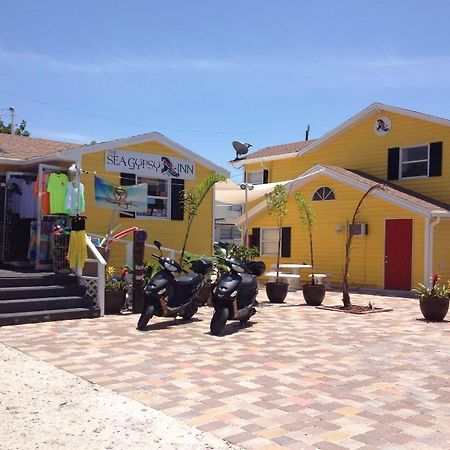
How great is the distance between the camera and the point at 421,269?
16.2 m

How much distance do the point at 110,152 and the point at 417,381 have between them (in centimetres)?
982

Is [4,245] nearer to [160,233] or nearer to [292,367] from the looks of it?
[160,233]

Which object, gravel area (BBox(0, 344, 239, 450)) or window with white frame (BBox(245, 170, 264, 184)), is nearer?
gravel area (BBox(0, 344, 239, 450))

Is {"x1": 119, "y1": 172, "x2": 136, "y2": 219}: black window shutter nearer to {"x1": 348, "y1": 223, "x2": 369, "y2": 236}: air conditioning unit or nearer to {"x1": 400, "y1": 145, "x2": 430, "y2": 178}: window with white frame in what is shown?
{"x1": 348, "y1": 223, "x2": 369, "y2": 236}: air conditioning unit

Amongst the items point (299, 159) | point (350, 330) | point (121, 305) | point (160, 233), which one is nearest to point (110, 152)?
point (160, 233)

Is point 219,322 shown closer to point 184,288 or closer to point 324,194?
point 184,288

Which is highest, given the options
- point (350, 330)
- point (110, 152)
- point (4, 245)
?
point (110, 152)

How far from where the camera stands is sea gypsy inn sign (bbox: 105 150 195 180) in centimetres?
1384

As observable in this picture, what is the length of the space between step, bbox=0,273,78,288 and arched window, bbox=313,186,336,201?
10380 mm

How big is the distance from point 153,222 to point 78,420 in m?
10.3

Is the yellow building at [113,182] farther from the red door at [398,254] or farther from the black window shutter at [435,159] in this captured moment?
the black window shutter at [435,159]

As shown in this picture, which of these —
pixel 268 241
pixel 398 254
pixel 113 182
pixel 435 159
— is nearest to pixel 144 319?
pixel 113 182

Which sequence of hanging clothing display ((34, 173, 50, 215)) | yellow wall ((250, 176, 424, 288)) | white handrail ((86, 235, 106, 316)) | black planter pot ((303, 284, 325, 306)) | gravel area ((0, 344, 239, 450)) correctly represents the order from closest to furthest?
gravel area ((0, 344, 239, 450)) → white handrail ((86, 235, 106, 316)) → hanging clothing display ((34, 173, 50, 215)) → black planter pot ((303, 284, 325, 306)) → yellow wall ((250, 176, 424, 288))

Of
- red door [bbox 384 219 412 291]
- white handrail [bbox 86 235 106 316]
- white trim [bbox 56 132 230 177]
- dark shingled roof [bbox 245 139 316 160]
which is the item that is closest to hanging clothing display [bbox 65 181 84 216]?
white trim [bbox 56 132 230 177]
